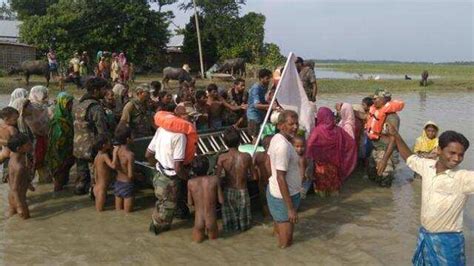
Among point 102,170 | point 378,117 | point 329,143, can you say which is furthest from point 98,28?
point 329,143

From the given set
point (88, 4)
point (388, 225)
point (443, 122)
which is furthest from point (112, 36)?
point (388, 225)

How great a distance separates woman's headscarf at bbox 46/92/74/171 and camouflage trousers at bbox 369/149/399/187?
16.2 ft

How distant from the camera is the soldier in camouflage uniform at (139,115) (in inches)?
271

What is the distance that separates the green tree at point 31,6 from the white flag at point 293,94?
33322mm

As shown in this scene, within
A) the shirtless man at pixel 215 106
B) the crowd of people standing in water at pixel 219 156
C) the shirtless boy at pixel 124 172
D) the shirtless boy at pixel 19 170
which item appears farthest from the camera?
the shirtless man at pixel 215 106

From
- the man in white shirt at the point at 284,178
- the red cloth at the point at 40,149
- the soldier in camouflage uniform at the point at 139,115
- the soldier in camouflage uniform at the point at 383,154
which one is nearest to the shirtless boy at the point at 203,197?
the man in white shirt at the point at 284,178

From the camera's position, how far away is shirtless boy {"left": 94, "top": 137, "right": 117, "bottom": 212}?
240 inches

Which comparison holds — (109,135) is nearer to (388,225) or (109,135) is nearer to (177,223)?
(177,223)

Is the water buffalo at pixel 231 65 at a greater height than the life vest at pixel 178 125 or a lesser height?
greater

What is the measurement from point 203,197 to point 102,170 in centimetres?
178

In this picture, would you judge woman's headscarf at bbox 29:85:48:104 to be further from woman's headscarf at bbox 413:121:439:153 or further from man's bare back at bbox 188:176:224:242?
woman's headscarf at bbox 413:121:439:153

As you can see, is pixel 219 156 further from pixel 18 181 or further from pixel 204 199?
pixel 18 181

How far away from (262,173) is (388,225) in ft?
5.83

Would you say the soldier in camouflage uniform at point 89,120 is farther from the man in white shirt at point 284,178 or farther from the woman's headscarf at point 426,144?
the woman's headscarf at point 426,144
